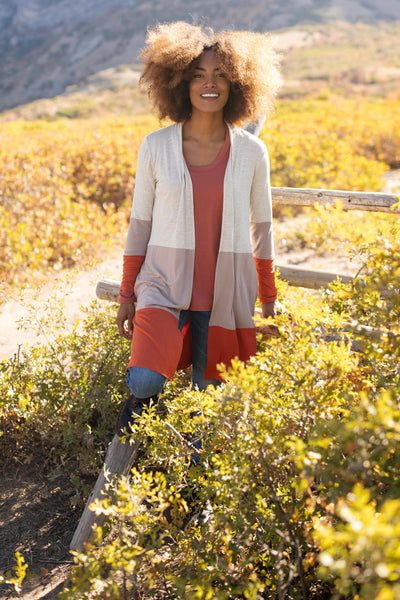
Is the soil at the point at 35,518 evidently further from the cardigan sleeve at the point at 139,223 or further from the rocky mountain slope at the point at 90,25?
the rocky mountain slope at the point at 90,25

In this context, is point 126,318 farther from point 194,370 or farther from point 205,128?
point 205,128

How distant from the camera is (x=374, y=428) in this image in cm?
110

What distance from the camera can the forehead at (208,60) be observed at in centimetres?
238

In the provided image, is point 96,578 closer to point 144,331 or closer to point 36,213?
point 144,331

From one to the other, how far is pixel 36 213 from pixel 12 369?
3.53 metres

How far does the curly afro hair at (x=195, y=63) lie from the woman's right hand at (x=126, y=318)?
91cm

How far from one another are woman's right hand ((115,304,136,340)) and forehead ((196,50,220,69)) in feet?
3.63

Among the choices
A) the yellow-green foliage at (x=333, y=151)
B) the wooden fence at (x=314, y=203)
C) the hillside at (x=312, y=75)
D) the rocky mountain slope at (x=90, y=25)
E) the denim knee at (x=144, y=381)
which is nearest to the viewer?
the denim knee at (x=144, y=381)

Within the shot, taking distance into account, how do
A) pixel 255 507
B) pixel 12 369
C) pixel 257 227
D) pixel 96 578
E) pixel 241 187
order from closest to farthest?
pixel 96 578, pixel 255 507, pixel 241 187, pixel 257 227, pixel 12 369

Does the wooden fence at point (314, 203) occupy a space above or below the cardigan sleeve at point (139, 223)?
below

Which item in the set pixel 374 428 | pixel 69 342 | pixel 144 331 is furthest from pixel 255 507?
pixel 69 342

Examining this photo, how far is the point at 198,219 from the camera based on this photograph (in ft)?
7.66

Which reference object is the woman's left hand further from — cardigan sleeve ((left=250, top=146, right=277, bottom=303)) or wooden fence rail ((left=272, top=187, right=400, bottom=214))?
wooden fence rail ((left=272, top=187, right=400, bottom=214))

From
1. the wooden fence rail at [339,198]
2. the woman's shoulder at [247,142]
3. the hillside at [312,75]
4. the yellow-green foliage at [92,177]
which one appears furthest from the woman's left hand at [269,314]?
the hillside at [312,75]
